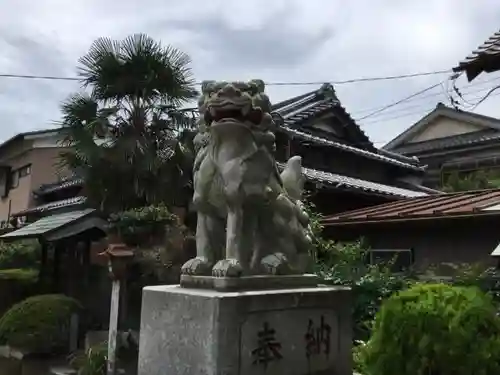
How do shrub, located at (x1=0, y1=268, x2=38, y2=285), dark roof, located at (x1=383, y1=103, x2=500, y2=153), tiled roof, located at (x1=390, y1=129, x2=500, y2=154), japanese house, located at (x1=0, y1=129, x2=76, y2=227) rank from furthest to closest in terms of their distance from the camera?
1. dark roof, located at (x1=383, y1=103, x2=500, y2=153)
2. japanese house, located at (x1=0, y1=129, x2=76, y2=227)
3. tiled roof, located at (x1=390, y1=129, x2=500, y2=154)
4. shrub, located at (x1=0, y1=268, x2=38, y2=285)

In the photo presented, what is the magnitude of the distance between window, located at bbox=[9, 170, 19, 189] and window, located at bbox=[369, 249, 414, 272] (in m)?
19.0

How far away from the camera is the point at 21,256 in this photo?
15.9m

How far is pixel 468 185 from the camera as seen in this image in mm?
18000

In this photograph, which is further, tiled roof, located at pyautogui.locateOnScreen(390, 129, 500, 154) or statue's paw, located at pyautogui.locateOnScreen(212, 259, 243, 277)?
tiled roof, located at pyautogui.locateOnScreen(390, 129, 500, 154)

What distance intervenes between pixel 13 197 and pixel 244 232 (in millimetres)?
23572

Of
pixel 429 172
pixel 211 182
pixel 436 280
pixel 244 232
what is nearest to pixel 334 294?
pixel 244 232

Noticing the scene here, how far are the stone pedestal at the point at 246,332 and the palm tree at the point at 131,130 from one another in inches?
283

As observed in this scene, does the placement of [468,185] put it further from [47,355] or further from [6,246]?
[6,246]

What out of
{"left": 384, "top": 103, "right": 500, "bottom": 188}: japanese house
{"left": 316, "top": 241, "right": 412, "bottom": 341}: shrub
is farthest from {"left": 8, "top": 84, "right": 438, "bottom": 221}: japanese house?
{"left": 316, "top": 241, "right": 412, "bottom": 341}: shrub

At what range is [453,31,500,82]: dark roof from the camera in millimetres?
7164

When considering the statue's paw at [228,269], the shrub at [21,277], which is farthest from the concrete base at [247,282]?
the shrub at [21,277]

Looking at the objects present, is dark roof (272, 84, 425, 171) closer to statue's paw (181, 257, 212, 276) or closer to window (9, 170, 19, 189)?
window (9, 170, 19, 189)

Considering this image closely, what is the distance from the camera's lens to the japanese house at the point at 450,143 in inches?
847

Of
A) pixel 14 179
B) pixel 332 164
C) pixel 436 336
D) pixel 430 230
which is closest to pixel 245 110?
pixel 436 336
